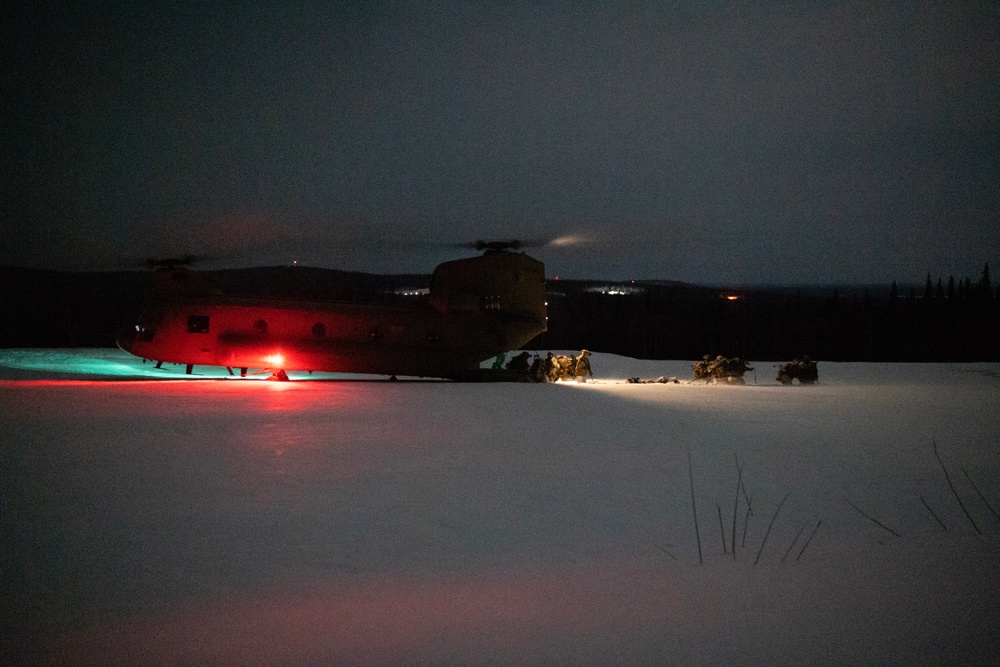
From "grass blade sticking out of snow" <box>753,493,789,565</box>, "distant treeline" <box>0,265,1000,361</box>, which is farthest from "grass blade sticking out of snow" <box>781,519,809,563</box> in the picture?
"distant treeline" <box>0,265,1000,361</box>

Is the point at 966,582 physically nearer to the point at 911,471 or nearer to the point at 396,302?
the point at 911,471

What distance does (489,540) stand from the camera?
183 inches

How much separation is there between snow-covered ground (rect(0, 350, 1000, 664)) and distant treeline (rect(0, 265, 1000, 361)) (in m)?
24.6

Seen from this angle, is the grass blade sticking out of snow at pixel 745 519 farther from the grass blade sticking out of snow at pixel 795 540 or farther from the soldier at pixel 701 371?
the soldier at pixel 701 371

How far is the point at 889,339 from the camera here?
187ft

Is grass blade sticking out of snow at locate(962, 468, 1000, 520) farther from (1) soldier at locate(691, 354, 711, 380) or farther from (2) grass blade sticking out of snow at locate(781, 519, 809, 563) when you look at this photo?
(1) soldier at locate(691, 354, 711, 380)

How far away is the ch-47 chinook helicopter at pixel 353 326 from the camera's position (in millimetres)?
16078

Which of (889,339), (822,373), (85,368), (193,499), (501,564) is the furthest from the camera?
(889,339)

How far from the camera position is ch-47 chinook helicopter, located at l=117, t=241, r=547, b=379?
16078mm

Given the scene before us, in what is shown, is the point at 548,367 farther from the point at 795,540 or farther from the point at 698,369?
the point at 795,540

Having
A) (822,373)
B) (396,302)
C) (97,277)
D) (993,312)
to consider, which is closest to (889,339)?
(993,312)

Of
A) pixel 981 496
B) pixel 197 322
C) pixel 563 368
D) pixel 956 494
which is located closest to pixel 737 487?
pixel 956 494

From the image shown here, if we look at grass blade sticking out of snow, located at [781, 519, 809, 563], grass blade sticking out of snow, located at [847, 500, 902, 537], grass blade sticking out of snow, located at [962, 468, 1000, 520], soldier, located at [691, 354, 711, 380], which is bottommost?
grass blade sticking out of snow, located at [781, 519, 809, 563]

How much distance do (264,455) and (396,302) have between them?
11.0 metres
